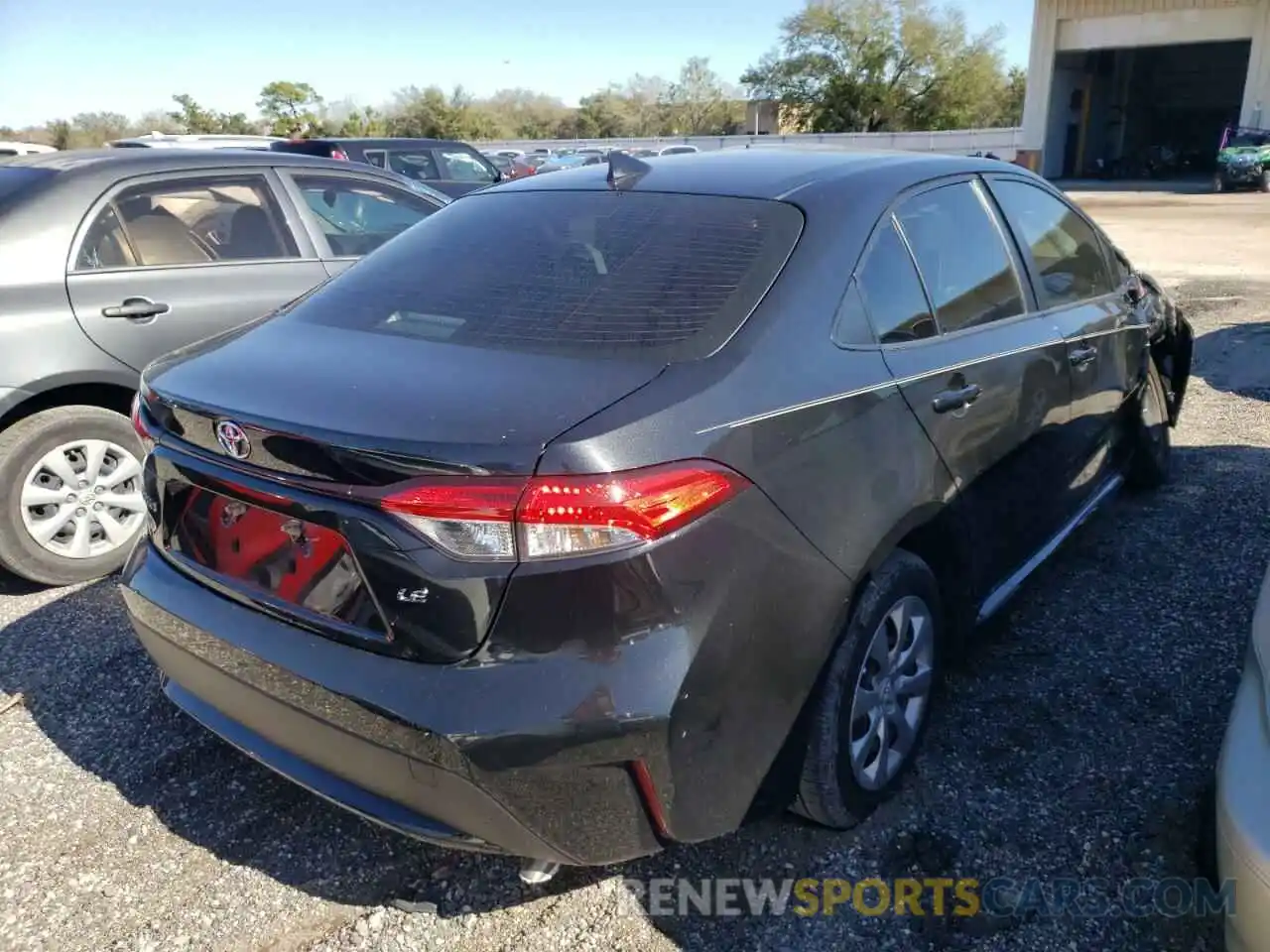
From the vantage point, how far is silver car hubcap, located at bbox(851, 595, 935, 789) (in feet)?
8.13

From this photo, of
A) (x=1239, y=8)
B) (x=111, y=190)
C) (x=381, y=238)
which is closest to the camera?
(x=111, y=190)

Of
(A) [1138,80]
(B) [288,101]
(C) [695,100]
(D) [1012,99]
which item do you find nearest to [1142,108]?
(A) [1138,80]

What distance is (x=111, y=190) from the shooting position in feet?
14.0

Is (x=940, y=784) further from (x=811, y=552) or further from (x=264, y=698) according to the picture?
(x=264, y=698)

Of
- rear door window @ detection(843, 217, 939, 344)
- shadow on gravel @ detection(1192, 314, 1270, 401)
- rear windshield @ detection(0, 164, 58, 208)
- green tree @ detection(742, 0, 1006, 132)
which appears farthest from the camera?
green tree @ detection(742, 0, 1006, 132)

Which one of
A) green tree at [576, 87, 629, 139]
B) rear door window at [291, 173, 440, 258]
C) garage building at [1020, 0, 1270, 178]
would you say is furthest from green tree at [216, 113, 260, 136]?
rear door window at [291, 173, 440, 258]

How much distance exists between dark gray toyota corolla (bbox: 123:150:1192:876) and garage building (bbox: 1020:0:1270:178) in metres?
39.4

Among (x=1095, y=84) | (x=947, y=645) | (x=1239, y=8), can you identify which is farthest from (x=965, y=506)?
(x=1095, y=84)

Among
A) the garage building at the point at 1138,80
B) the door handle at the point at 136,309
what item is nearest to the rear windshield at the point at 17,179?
the door handle at the point at 136,309

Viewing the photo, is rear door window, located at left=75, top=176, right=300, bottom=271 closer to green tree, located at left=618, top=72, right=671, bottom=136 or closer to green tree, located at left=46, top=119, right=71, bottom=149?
green tree, located at left=46, top=119, right=71, bottom=149

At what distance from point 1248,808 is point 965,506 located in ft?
3.66

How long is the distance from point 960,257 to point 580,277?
1219 millimetres

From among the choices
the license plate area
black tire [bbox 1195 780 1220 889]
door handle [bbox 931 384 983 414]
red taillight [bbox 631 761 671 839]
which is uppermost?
door handle [bbox 931 384 983 414]

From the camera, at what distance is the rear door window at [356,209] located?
501 centimetres
